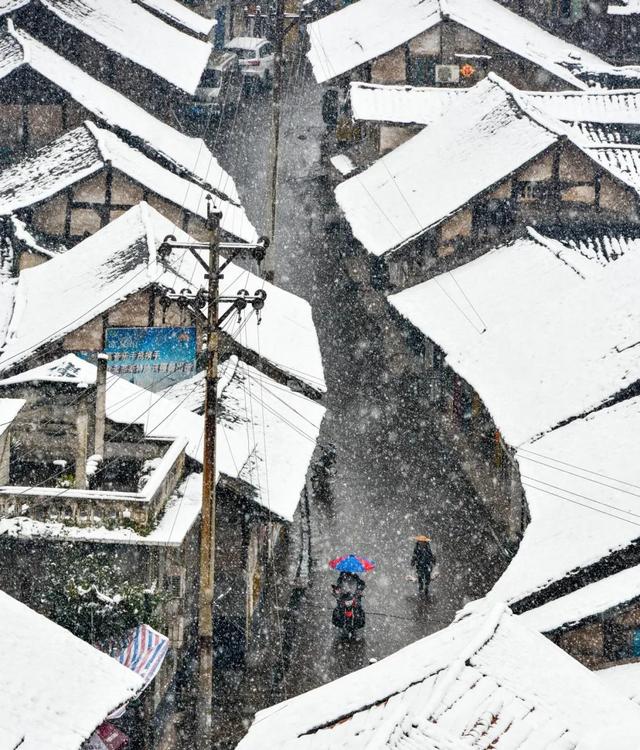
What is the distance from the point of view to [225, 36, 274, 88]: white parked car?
2422 inches

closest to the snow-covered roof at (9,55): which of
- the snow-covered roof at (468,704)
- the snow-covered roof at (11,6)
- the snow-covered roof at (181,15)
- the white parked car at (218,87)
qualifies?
the snow-covered roof at (11,6)

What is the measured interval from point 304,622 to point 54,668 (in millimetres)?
11655

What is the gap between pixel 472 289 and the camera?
35.4 m

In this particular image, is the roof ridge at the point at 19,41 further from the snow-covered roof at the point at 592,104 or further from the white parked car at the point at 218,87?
the snow-covered roof at the point at 592,104

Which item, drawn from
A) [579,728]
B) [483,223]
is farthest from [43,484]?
[483,223]

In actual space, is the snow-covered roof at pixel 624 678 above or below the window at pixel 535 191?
below

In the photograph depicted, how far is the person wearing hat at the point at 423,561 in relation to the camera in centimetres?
2706

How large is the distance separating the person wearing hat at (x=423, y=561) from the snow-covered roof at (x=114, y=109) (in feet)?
60.6

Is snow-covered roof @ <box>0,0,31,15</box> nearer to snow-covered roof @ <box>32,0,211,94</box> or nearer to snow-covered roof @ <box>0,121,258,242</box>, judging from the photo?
snow-covered roof @ <box>32,0,211,94</box>

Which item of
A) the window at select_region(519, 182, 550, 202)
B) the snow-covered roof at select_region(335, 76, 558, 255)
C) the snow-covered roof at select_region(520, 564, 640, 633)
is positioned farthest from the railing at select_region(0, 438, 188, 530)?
the window at select_region(519, 182, 550, 202)

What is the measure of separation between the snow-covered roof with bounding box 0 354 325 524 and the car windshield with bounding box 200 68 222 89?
103 ft

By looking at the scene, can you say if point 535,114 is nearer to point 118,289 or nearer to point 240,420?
point 118,289

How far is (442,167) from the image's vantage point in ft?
136

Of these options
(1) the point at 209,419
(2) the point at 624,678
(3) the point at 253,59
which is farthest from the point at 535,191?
(3) the point at 253,59
